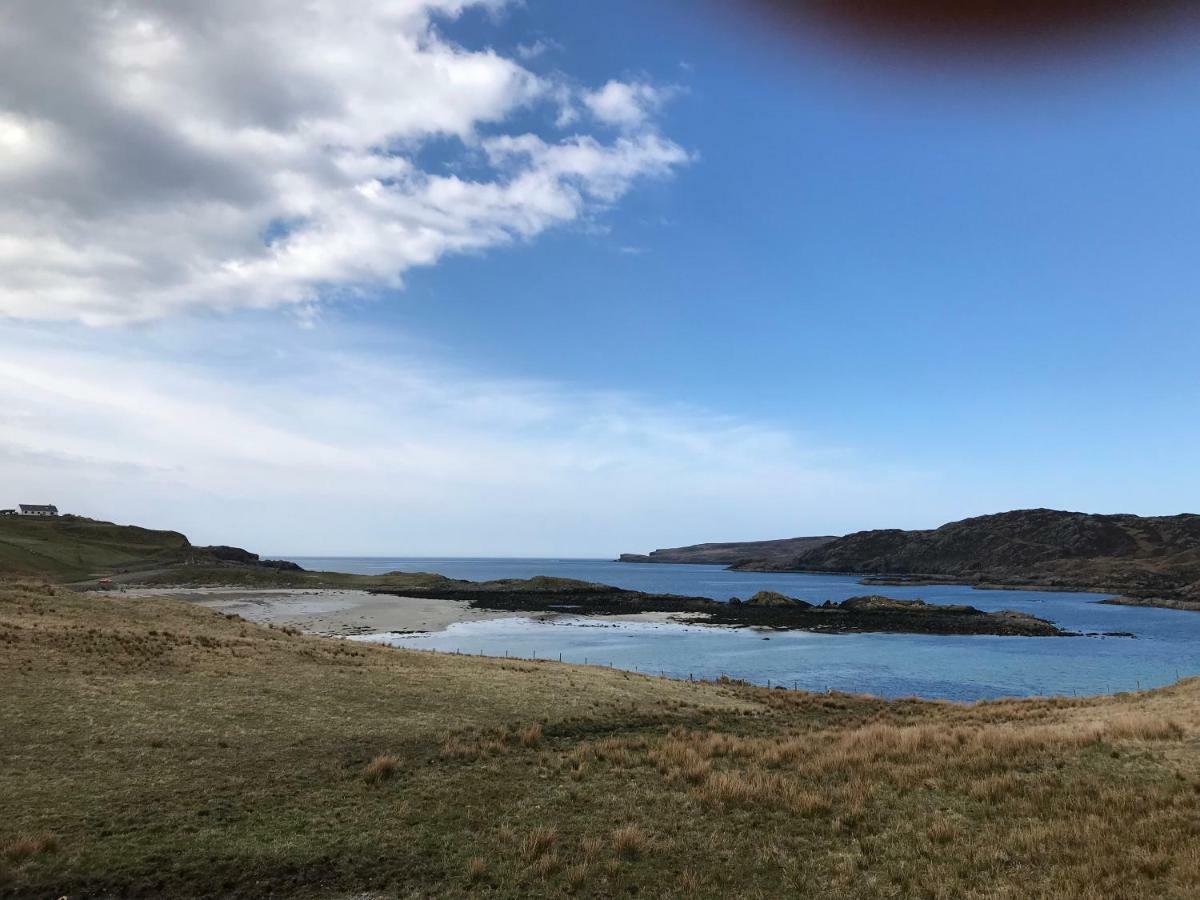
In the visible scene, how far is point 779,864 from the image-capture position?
11.9 meters

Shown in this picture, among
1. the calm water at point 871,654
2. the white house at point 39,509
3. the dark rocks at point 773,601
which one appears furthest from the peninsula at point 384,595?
the white house at point 39,509

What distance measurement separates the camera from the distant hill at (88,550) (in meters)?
103

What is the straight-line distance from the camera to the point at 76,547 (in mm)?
127625

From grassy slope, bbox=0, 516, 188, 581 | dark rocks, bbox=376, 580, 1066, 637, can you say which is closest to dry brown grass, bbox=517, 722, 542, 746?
dark rocks, bbox=376, 580, 1066, 637

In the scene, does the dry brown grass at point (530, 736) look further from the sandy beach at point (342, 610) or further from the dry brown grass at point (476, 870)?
the sandy beach at point (342, 610)

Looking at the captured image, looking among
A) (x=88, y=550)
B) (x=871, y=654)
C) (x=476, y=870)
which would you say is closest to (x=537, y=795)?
(x=476, y=870)

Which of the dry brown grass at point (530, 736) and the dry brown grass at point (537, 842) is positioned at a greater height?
the dry brown grass at point (537, 842)

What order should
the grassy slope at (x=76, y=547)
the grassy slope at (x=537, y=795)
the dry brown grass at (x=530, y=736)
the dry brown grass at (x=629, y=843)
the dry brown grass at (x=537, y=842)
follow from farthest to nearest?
the grassy slope at (x=76, y=547)
the dry brown grass at (x=530, y=736)
the dry brown grass at (x=629, y=843)
the dry brown grass at (x=537, y=842)
the grassy slope at (x=537, y=795)

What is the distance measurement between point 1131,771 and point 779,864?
977 cm

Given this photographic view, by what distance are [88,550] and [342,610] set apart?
6964 centimetres

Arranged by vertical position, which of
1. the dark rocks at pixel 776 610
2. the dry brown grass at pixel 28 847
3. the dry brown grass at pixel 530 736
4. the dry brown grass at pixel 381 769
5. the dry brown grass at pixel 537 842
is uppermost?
the dry brown grass at pixel 28 847

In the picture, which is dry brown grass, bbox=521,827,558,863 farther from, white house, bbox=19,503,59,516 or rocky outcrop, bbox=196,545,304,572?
white house, bbox=19,503,59,516

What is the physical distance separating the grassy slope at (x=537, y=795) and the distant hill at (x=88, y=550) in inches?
3756

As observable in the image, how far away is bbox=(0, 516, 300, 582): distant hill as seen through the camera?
339 ft
